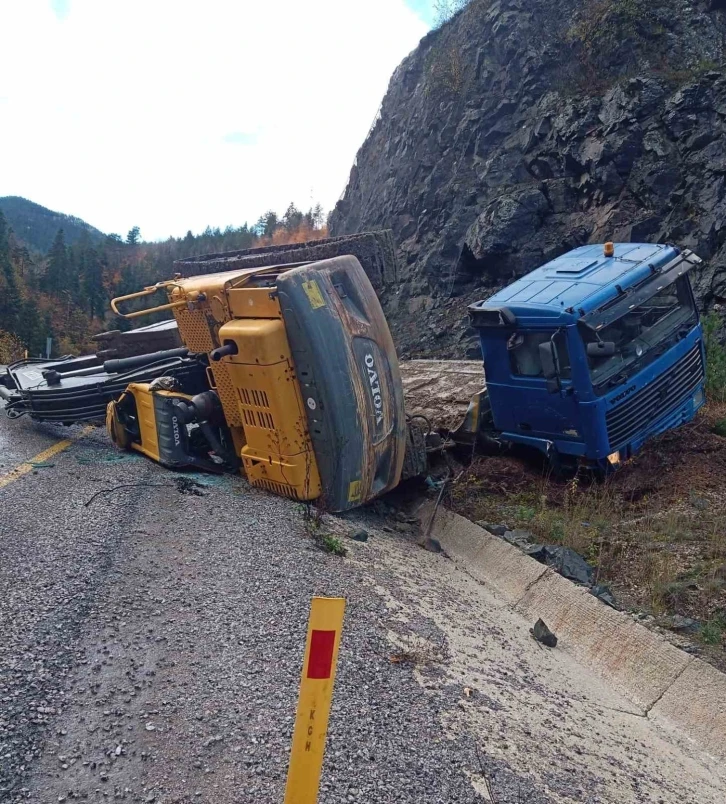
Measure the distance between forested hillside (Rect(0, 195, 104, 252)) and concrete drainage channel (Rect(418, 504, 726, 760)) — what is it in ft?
A: 505

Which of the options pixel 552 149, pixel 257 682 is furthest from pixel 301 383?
pixel 552 149

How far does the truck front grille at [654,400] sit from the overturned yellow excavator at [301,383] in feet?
7.00

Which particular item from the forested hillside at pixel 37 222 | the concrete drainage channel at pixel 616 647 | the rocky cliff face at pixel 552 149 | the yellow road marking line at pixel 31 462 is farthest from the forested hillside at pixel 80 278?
the forested hillside at pixel 37 222

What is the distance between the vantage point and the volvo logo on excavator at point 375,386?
610 centimetres

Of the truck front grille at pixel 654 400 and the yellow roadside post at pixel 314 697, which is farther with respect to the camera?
the truck front grille at pixel 654 400

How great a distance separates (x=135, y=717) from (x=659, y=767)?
7.67 feet

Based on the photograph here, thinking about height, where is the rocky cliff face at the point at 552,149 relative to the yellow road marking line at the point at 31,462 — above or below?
above

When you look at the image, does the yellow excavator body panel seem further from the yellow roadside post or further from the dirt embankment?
the yellow roadside post

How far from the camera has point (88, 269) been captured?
7525 cm

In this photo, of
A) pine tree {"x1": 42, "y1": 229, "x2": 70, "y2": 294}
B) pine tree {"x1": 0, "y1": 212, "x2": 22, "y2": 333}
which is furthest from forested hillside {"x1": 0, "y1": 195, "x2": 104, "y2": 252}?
pine tree {"x1": 0, "y1": 212, "x2": 22, "y2": 333}

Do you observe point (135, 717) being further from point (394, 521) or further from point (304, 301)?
point (394, 521)

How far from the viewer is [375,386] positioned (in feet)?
20.2

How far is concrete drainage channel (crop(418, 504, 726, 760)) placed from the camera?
14.0 feet

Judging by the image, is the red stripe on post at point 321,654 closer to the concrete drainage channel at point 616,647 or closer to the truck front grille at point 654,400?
the concrete drainage channel at point 616,647
